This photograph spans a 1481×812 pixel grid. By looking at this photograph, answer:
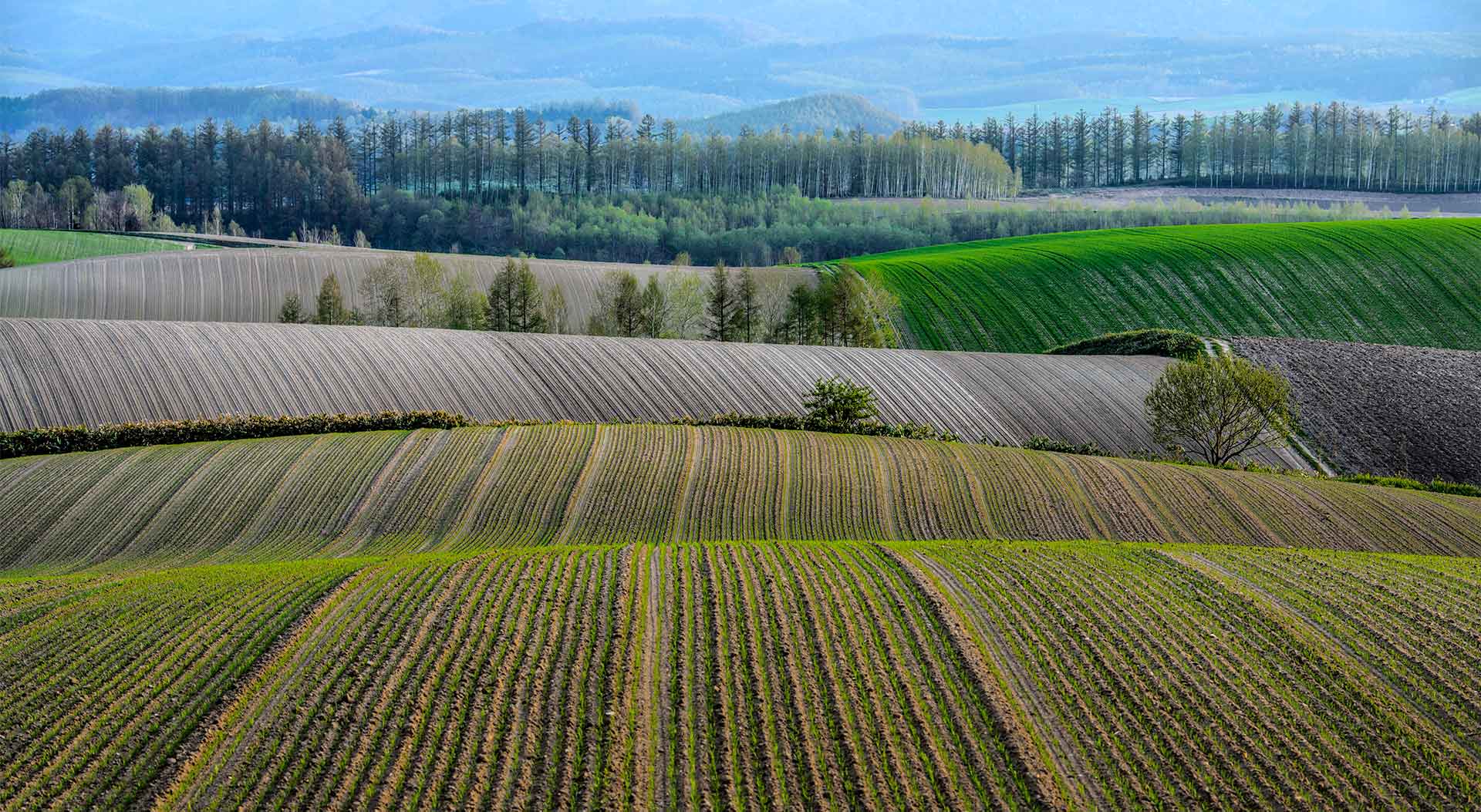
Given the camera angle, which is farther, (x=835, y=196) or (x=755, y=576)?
(x=835, y=196)

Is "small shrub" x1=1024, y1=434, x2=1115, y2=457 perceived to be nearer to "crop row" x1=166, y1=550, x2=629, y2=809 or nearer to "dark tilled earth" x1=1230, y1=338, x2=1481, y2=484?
"dark tilled earth" x1=1230, y1=338, x2=1481, y2=484

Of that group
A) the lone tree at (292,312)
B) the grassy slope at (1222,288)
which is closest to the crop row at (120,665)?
the lone tree at (292,312)

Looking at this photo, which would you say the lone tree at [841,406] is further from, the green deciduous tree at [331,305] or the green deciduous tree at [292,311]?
the green deciduous tree at [292,311]

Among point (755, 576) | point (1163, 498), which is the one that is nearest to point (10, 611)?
point (755, 576)

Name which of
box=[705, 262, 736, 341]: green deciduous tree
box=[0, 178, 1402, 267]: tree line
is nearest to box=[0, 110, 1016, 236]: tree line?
box=[0, 178, 1402, 267]: tree line

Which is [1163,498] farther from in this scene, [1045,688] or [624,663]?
[624,663]
